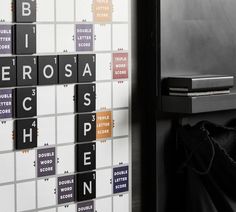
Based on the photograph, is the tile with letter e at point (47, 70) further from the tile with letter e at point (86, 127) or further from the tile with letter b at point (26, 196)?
the tile with letter b at point (26, 196)

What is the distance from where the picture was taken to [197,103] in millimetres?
1310

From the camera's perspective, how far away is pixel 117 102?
1.36 metres

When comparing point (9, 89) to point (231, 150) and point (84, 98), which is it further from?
point (231, 150)

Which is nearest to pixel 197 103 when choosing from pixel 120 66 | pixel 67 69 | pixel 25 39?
pixel 120 66

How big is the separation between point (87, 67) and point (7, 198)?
13.3 inches

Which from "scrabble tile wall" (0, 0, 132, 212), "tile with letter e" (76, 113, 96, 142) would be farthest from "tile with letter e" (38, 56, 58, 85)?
"tile with letter e" (76, 113, 96, 142)

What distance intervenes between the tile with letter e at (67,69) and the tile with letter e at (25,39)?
74 millimetres

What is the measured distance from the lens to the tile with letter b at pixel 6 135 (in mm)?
1168

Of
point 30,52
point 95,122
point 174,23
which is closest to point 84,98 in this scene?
point 95,122

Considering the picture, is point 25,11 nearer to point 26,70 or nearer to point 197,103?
point 26,70

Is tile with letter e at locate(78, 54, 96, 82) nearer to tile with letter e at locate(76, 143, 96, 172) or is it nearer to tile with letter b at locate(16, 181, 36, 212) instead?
tile with letter e at locate(76, 143, 96, 172)

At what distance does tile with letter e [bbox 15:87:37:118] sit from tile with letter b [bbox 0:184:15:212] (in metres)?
A: 0.15

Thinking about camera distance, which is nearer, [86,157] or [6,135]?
[6,135]

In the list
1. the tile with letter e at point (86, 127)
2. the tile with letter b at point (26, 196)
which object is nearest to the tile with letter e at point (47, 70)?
the tile with letter e at point (86, 127)
